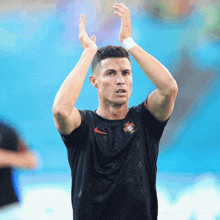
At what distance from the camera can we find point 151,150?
5.70ft

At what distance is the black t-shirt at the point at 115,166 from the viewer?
161 centimetres

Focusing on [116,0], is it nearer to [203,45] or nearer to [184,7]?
[184,7]

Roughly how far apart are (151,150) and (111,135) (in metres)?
0.26

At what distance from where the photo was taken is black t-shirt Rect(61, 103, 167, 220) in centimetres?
161

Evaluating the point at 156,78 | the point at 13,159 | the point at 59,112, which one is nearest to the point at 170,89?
the point at 156,78

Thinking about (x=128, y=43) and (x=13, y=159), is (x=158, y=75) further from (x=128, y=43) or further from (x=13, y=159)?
(x=13, y=159)

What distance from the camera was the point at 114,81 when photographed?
69.9 inches

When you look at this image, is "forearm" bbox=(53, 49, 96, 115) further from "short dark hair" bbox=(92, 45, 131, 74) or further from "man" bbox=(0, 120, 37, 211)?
"man" bbox=(0, 120, 37, 211)

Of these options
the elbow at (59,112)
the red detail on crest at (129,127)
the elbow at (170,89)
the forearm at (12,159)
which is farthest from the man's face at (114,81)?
the forearm at (12,159)

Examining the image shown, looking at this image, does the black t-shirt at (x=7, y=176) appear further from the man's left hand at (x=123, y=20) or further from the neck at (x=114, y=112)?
the man's left hand at (x=123, y=20)

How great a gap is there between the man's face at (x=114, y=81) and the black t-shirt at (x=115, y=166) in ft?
0.49

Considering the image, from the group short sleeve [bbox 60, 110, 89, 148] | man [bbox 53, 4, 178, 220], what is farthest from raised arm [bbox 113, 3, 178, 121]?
short sleeve [bbox 60, 110, 89, 148]

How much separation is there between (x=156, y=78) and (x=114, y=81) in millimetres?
303

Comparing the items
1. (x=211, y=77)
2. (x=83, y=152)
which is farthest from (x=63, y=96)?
(x=211, y=77)
